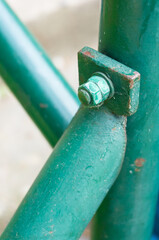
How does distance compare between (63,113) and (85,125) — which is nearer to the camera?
(85,125)

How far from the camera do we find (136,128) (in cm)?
54

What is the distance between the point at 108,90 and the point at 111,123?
0.05 m

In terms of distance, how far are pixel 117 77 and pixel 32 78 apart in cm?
27

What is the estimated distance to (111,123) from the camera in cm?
51

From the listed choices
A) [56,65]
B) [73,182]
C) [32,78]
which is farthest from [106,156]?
[56,65]

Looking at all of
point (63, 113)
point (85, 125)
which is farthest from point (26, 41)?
point (85, 125)

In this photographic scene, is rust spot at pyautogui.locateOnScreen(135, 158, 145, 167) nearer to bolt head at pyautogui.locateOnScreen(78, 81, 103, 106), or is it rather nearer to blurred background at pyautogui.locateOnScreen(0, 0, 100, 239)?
bolt head at pyautogui.locateOnScreen(78, 81, 103, 106)

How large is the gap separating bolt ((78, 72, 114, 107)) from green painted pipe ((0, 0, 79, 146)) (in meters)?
0.24

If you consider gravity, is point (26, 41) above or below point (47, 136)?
above

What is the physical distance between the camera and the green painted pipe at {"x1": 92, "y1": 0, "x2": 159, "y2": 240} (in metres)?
0.46

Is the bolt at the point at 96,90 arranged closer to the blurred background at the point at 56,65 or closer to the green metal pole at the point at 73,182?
the green metal pole at the point at 73,182

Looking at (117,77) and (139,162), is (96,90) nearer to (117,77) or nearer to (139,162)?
(117,77)

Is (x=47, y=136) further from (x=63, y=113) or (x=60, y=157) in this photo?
(x=60, y=157)

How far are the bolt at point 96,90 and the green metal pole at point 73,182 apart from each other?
4 centimetres
